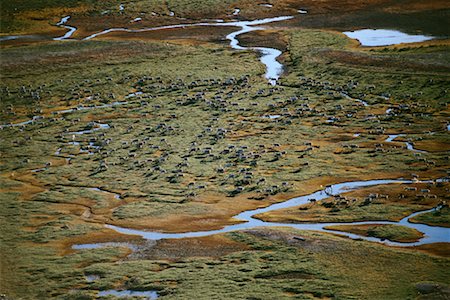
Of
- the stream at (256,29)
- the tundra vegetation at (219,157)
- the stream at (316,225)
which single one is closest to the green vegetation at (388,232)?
the tundra vegetation at (219,157)

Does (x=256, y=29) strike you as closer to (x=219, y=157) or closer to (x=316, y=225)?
(x=219, y=157)

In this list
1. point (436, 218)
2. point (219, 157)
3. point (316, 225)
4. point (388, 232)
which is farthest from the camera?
point (219, 157)

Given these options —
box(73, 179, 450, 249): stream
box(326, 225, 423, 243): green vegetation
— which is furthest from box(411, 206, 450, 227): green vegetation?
box(326, 225, 423, 243): green vegetation

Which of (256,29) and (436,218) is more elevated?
(256,29)

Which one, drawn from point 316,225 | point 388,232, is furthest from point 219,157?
point 388,232

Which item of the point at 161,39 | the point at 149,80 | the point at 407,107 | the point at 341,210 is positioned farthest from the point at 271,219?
the point at 161,39

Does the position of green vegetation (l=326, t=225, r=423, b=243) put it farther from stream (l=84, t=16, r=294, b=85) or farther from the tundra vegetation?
stream (l=84, t=16, r=294, b=85)

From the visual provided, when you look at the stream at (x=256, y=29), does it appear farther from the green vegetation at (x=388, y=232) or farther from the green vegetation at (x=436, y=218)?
the green vegetation at (x=388, y=232)

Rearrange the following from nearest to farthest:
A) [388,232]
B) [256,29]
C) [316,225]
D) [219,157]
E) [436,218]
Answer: [388,232] → [436,218] → [316,225] → [219,157] → [256,29]

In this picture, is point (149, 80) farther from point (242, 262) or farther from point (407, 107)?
point (242, 262)
